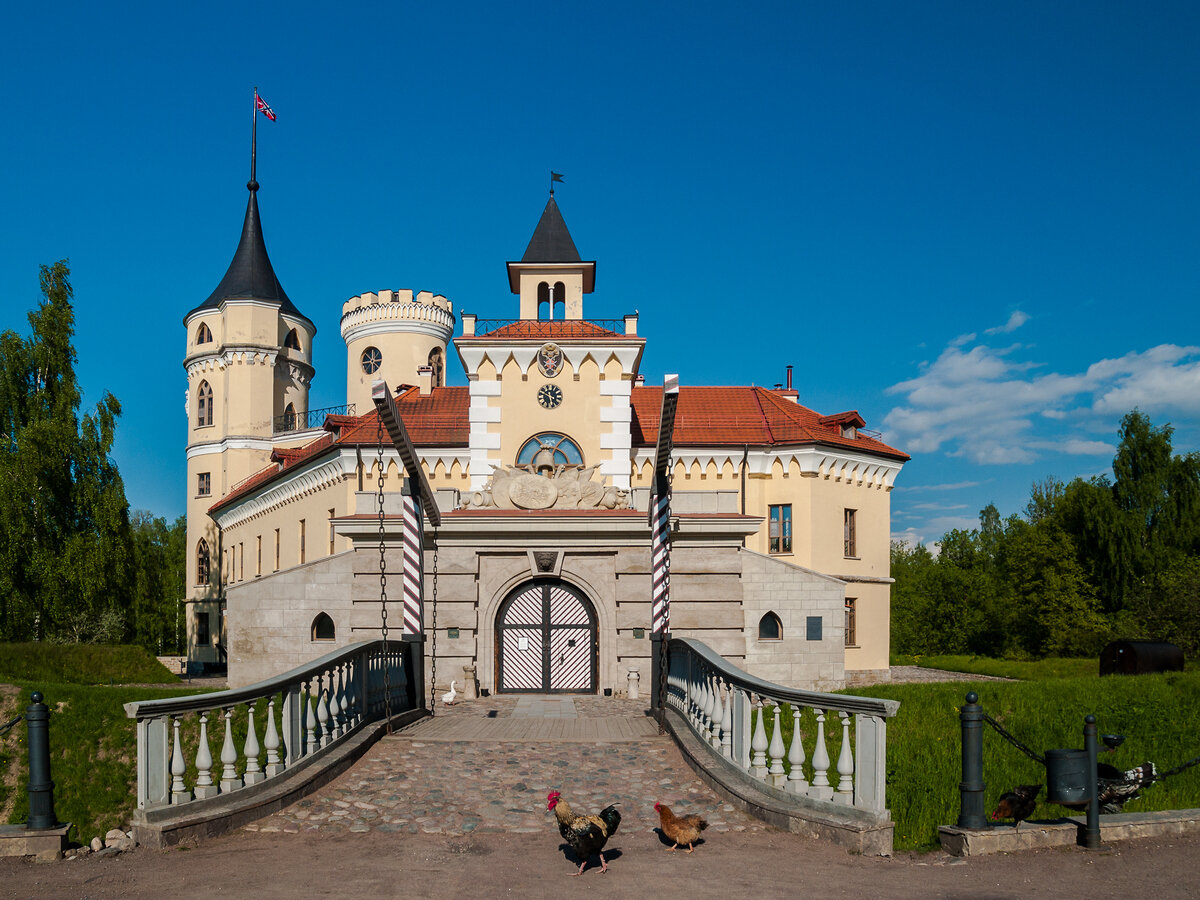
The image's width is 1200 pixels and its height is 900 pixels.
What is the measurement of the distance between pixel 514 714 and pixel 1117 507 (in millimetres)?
44880

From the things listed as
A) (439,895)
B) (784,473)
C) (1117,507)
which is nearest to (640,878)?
(439,895)

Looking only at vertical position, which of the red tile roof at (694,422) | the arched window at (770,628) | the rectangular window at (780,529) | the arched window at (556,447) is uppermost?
the red tile roof at (694,422)

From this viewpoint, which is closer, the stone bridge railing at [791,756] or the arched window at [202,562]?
the stone bridge railing at [791,756]

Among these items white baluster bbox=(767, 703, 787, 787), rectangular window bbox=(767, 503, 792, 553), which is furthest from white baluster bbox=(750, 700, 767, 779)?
rectangular window bbox=(767, 503, 792, 553)

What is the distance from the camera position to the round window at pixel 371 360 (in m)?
50.7

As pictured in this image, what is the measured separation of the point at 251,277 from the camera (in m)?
48.4

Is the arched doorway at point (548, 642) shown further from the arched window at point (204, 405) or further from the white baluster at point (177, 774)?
the arched window at point (204, 405)

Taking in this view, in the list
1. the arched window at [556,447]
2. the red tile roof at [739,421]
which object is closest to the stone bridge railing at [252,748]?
the arched window at [556,447]

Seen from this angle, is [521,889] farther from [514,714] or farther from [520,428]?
[520,428]

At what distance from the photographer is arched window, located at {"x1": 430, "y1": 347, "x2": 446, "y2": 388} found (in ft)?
168

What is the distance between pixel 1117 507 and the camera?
5172 cm

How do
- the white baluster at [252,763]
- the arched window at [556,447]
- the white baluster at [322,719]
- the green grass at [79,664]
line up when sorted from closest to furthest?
the white baluster at [252,763] → the white baluster at [322,719] → the green grass at [79,664] → the arched window at [556,447]

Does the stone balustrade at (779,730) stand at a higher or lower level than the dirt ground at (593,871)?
higher

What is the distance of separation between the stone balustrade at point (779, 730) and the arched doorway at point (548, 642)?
6.19 metres
